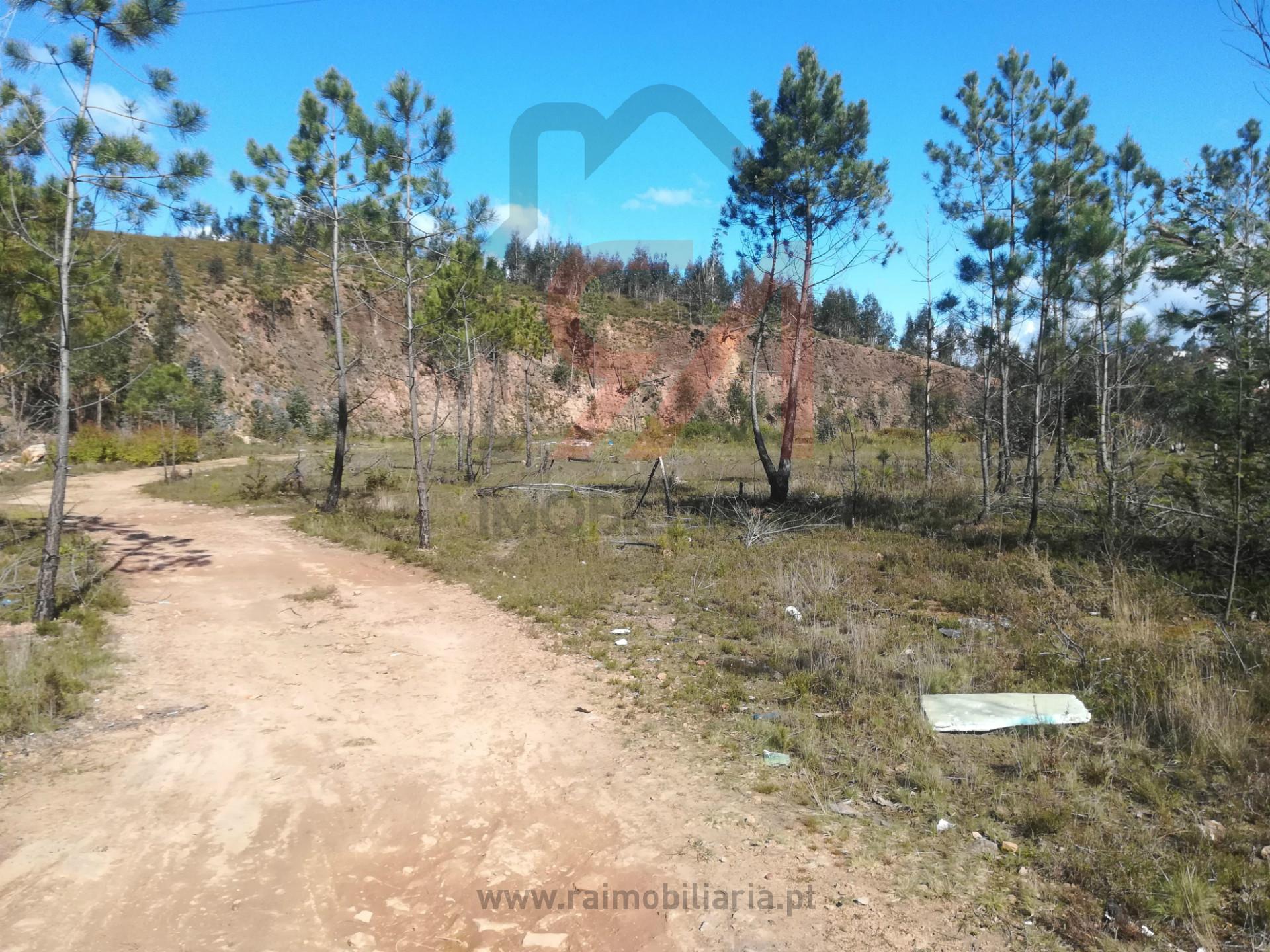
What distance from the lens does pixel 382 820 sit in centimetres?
384

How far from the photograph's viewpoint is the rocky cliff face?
131 ft

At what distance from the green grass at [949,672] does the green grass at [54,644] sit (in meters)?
3.74

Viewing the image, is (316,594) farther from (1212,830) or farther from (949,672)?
(1212,830)

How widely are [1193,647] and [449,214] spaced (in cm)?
1131

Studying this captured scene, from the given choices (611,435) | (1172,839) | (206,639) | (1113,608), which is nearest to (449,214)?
(206,639)

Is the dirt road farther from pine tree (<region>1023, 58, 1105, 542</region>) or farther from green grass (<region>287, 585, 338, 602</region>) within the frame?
pine tree (<region>1023, 58, 1105, 542</region>)

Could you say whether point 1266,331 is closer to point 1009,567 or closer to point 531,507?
point 1009,567

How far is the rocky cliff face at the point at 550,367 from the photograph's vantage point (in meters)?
39.8

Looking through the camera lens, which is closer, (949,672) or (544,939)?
(544,939)

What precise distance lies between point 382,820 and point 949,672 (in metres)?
4.42

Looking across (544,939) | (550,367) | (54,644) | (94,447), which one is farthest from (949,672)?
(550,367)

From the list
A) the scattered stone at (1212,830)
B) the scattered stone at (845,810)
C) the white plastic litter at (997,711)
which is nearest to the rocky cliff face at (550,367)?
the white plastic litter at (997,711)

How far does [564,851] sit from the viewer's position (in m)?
3.58

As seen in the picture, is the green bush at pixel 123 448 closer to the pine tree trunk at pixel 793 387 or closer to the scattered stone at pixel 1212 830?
the pine tree trunk at pixel 793 387
